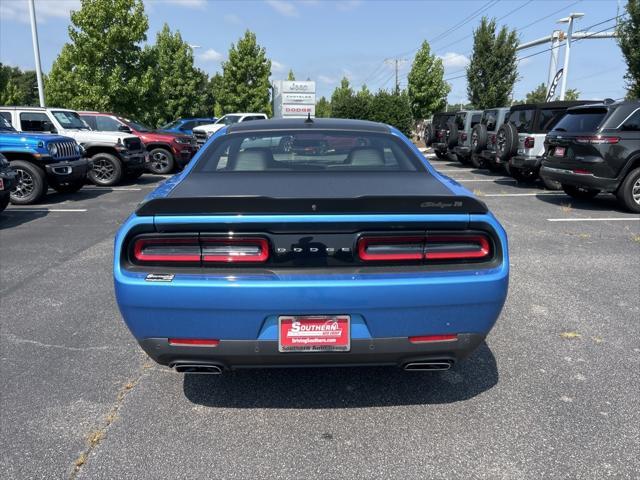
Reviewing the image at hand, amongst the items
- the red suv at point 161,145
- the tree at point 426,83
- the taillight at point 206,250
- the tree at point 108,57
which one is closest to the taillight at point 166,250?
the taillight at point 206,250

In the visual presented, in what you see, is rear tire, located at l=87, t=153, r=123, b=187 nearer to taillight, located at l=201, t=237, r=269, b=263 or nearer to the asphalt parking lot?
the asphalt parking lot

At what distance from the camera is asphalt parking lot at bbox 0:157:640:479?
7.54ft

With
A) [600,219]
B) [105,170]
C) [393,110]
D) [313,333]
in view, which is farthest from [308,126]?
[393,110]

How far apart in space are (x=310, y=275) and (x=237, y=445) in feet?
3.19

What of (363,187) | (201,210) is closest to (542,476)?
(363,187)

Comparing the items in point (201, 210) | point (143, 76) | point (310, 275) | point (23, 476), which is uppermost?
point (143, 76)

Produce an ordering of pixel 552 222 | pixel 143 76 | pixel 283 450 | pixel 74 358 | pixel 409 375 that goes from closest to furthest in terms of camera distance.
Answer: pixel 283 450, pixel 409 375, pixel 74 358, pixel 552 222, pixel 143 76

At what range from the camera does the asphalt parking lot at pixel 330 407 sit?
230 cm

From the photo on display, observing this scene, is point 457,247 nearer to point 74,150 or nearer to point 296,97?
point 74,150

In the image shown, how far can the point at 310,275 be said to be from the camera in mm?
2223

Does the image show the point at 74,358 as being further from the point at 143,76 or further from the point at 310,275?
the point at 143,76

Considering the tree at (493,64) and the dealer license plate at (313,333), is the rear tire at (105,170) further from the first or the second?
the tree at (493,64)

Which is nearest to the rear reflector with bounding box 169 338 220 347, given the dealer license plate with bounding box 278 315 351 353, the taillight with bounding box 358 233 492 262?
the dealer license plate with bounding box 278 315 351 353

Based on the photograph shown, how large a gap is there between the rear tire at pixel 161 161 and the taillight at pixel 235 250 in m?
13.8
